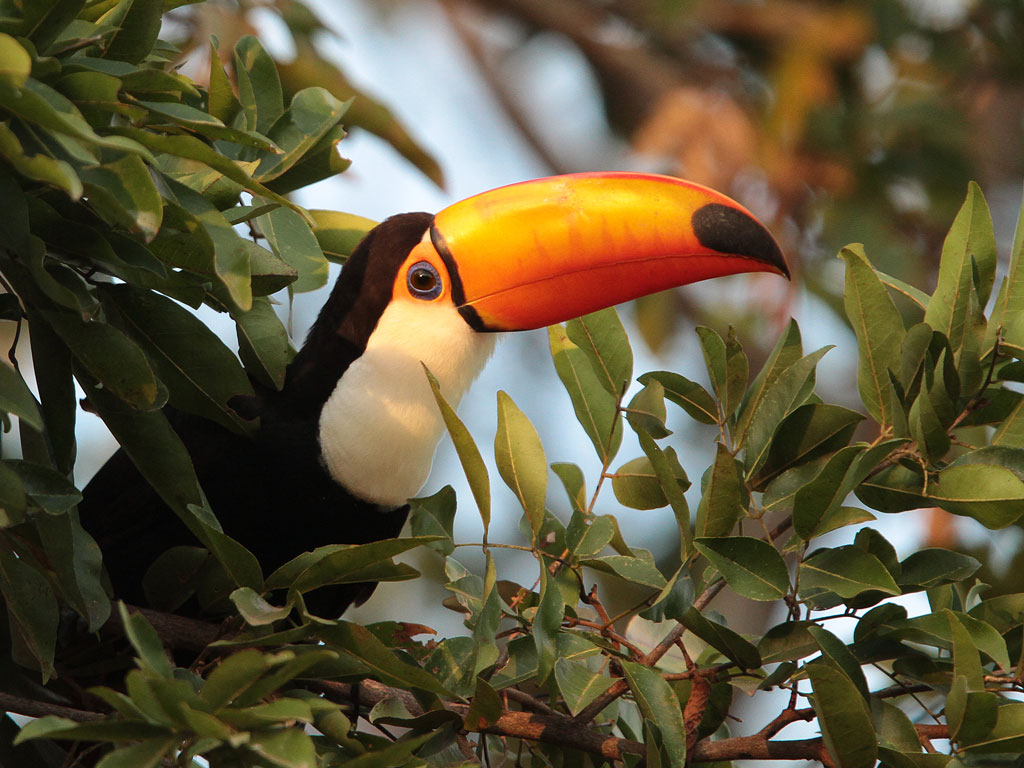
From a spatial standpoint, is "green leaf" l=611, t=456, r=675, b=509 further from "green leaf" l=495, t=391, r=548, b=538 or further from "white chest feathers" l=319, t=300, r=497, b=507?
"white chest feathers" l=319, t=300, r=497, b=507

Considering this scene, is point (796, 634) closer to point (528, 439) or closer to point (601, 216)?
point (528, 439)

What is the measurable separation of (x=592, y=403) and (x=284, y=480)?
37.4 inches

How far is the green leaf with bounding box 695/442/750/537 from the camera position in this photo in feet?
7.02

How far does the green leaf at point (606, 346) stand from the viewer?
8.18 feet

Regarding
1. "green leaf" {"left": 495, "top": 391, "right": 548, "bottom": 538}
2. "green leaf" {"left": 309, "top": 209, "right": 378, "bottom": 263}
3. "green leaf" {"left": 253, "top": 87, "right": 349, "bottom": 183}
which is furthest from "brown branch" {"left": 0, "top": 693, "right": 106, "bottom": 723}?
"green leaf" {"left": 309, "top": 209, "right": 378, "bottom": 263}

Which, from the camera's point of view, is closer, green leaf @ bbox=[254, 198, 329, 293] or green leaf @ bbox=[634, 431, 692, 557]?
green leaf @ bbox=[634, 431, 692, 557]

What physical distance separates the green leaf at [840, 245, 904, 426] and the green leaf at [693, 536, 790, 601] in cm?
34

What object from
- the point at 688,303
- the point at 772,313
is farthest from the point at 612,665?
the point at 688,303

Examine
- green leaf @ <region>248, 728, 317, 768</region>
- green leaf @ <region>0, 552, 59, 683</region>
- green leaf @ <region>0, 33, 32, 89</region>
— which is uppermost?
green leaf @ <region>0, 33, 32, 89</region>

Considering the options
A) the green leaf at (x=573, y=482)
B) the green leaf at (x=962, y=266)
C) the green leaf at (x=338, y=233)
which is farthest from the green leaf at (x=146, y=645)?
the green leaf at (x=338, y=233)

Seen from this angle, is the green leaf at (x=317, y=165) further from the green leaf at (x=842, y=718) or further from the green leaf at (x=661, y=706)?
the green leaf at (x=842, y=718)

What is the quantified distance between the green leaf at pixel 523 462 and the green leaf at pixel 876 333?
608 millimetres

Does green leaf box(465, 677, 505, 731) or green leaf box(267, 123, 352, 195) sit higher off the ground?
green leaf box(267, 123, 352, 195)

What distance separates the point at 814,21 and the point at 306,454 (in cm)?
602
